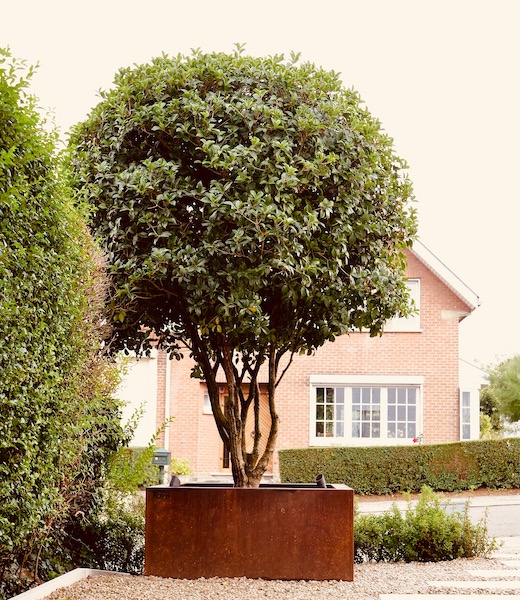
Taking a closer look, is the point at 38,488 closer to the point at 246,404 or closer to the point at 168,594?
the point at 168,594

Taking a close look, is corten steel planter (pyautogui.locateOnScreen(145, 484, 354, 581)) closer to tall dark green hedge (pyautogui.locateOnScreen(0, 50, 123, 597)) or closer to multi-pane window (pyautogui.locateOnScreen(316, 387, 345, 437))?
tall dark green hedge (pyautogui.locateOnScreen(0, 50, 123, 597))

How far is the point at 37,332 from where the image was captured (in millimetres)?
5590

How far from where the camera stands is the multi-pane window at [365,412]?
23406mm

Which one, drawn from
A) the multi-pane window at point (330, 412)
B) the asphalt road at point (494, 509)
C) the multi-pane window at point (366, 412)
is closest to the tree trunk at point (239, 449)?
the asphalt road at point (494, 509)

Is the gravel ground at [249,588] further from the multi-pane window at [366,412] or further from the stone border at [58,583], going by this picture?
the multi-pane window at [366,412]

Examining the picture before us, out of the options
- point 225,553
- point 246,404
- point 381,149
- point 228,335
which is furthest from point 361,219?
point 225,553

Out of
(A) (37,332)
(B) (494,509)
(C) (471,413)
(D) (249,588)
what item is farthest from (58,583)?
(C) (471,413)

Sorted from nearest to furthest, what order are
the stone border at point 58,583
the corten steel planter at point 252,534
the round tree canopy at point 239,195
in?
the stone border at point 58,583, the round tree canopy at point 239,195, the corten steel planter at point 252,534

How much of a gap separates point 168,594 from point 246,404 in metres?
2.49

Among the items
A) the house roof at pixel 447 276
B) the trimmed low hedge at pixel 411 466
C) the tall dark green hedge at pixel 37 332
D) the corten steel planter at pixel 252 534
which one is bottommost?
the trimmed low hedge at pixel 411 466

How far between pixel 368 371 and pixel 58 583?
57.7 feet

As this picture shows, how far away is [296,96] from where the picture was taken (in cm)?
759

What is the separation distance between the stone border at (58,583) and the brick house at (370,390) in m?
15.6

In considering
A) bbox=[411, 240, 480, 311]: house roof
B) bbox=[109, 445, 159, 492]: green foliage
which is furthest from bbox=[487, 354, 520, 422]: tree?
bbox=[109, 445, 159, 492]: green foliage
